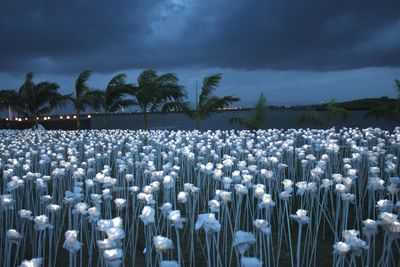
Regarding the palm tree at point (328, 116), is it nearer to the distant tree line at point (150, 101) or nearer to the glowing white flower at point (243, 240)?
the distant tree line at point (150, 101)

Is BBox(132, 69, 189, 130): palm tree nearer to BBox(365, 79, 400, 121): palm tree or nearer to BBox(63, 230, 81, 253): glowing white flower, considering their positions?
BBox(365, 79, 400, 121): palm tree

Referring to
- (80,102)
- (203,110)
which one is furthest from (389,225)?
(80,102)

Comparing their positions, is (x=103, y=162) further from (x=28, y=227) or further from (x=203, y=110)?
(x=203, y=110)

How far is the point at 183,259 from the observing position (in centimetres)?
485

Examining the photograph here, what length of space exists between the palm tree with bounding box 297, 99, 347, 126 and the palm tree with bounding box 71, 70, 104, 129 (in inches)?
481

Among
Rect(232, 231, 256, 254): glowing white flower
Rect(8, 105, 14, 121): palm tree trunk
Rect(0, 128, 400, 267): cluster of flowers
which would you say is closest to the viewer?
Rect(232, 231, 256, 254): glowing white flower

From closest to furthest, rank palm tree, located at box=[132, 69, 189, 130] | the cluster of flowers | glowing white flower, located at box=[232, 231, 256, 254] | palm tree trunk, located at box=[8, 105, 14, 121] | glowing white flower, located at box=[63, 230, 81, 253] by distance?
1. glowing white flower, located at box=[232, 231, 256, 254]
2. glowing white flower, located at box=[63, 230, 81, 253]
3. the cluster of flowers
4. palm tree, located at box=[132, 69, 189, 130]
5. palm tree trunk, located at box=[8, 105, 14, 121]

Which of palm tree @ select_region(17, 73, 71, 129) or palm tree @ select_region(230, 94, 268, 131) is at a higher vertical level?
palm tree @ select_region(17, 73, 71, 129)

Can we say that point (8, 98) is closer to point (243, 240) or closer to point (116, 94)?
point (116, 94)

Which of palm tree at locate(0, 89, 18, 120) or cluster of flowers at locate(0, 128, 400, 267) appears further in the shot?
palm tree at locate(0, 89, 18, 120)

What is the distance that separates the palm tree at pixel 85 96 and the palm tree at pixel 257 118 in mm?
9295

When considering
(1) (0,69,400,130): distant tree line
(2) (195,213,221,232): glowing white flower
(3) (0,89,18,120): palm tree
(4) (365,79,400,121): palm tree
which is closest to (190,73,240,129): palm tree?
(1) (0,69,400,130): distant tree line

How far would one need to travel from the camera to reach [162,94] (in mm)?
20406

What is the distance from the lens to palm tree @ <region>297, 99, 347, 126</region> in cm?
1769
